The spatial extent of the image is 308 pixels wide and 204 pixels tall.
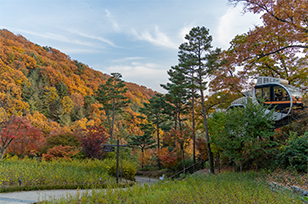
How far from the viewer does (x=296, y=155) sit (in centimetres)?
682

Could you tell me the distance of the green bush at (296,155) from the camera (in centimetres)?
658

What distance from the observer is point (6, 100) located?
22.6 meters

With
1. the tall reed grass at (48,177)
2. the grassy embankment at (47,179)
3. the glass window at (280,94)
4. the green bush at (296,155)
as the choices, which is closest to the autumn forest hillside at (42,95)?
the tall reed grass at (48,177)

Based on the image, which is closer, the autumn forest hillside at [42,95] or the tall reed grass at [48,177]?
the tall reed grass at [48,177]

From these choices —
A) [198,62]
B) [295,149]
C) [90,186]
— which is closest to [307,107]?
[295,149]

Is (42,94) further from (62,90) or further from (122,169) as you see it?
(122,169)

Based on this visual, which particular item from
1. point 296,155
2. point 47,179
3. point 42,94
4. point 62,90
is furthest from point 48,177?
point 62,90

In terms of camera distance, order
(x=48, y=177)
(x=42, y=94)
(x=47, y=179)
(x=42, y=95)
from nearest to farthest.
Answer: (x=47, y=179) < (x=48, y=177) < (x=42, y=95) < (x=42, y=94)

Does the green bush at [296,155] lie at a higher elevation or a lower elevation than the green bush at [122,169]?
higher

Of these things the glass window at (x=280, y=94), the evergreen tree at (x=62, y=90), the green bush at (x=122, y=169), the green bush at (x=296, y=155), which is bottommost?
the green bush at (x=122, y=169)

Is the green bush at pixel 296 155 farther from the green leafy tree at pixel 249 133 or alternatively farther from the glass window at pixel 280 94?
the glass window at pixel 280 94

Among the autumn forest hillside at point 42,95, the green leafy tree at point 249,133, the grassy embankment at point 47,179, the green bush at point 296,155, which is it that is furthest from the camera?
the autumn forest hillside at point 42,95

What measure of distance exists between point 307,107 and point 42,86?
3378 centimetres

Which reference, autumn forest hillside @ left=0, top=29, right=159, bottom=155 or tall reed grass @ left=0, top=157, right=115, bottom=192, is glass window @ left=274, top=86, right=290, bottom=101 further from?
autumn forest hillside @ left=0, top=29, right=159, bottom=155
